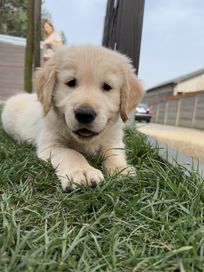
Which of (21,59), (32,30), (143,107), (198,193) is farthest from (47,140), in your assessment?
(143,107)

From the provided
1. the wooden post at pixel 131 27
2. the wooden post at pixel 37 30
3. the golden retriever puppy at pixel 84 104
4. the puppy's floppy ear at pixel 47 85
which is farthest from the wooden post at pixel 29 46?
the puppy's floppy ear at pixel 47 85

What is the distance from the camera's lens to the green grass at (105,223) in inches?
56.6

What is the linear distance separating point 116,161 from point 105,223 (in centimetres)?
104

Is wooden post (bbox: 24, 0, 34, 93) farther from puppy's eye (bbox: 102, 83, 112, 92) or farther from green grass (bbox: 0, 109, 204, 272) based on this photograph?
green grass (bbox: 0, 109, 204, 272)

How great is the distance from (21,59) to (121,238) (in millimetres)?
17481

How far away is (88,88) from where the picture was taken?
9.09ft

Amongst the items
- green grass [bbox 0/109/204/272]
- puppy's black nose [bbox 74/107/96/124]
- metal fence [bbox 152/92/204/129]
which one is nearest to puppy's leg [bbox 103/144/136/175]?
green grass [bbox 0/109/204/272]

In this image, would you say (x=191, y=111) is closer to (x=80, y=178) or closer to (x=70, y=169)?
(x=70, y=169)

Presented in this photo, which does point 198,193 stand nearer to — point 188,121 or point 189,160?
point 189,160

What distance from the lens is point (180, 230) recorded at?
1672mm

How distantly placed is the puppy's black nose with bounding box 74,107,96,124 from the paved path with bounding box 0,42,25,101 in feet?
51.4

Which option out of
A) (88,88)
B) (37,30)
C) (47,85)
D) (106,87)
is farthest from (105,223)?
(37,30)

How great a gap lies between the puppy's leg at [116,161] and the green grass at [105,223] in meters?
0.18

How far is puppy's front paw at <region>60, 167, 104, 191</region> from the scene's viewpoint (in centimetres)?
225
